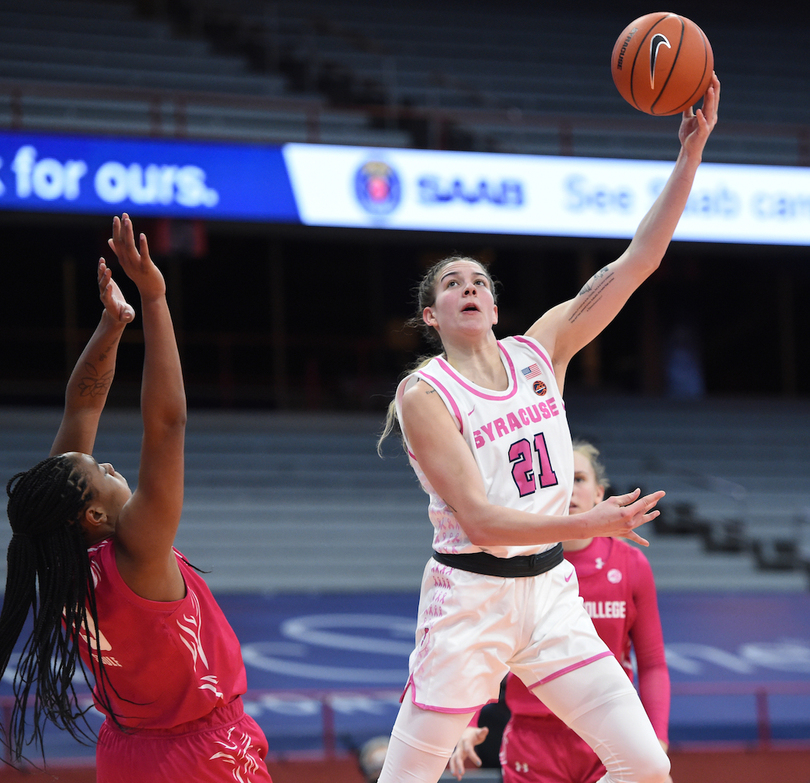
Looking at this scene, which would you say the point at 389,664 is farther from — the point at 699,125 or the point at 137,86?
the point at 137,86

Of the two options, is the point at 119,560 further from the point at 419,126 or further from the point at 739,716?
the point at 419,126

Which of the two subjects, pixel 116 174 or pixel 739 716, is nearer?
pixel 739 716

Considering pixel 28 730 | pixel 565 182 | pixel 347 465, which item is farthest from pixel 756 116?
pixel 28 730

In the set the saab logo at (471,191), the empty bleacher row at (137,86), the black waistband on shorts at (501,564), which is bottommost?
the black waistband on shorts at (501,564)

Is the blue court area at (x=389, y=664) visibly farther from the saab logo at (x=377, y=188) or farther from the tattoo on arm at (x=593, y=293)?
the saab logo at (x=377, y=188)

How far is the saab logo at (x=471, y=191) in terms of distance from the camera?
1151cm

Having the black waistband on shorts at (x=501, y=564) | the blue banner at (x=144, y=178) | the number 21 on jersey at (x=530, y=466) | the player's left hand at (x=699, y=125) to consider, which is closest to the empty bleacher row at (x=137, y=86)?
the blue banner at (x=144, y=178)

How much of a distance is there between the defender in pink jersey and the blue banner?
27.2 feet

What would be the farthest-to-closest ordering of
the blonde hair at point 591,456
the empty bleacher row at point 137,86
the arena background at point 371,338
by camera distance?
the empty bleacher row at point 137,86, the arena background at point 371,338, the blonde hair at point 591,456

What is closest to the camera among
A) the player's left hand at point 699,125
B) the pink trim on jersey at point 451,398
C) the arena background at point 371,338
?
the pink trim on jersey at point 451,398

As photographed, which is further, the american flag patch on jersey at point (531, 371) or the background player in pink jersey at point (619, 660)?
the background player in pink jersey at point (619, 660)

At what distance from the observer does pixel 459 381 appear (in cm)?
305

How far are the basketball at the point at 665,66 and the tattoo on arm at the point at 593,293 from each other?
803 millimetres

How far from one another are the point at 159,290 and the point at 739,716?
592 centimetres
